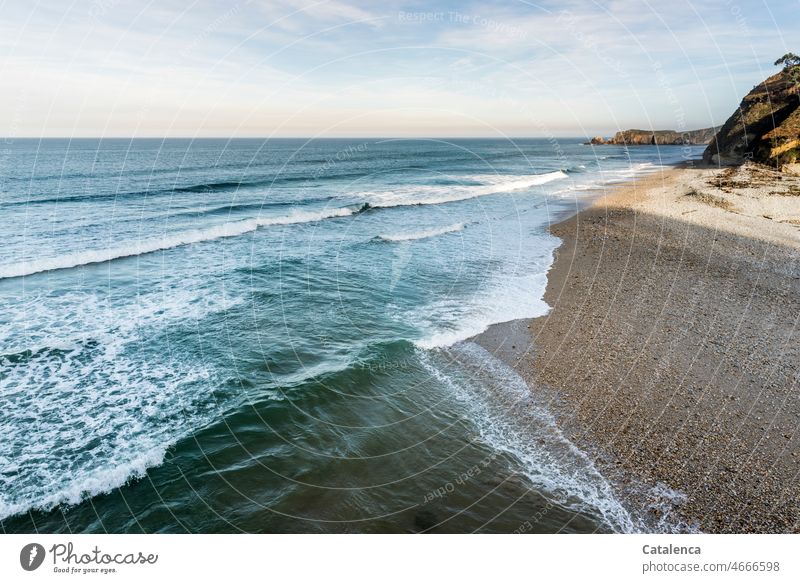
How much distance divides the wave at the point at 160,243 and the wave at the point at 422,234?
31.3 feet

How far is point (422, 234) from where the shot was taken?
1239 inches

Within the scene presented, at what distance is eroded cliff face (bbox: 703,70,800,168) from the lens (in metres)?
50.2

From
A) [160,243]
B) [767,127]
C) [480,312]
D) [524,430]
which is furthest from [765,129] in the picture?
[160,243]

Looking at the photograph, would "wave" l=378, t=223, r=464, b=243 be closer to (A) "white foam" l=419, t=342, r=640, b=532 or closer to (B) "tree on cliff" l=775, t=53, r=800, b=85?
(A) "white foam" l=419, t=342, r=640, b=532

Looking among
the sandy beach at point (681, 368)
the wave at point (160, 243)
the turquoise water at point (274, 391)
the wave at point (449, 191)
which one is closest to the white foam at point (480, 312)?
the turquoise water at point (274, 391)

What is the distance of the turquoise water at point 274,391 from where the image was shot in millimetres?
8297

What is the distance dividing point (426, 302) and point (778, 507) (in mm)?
12715

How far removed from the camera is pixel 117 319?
16625mm

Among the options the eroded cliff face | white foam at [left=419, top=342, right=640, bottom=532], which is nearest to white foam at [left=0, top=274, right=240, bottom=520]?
white foam at [left=419, top=342, right=640, bottom=532]

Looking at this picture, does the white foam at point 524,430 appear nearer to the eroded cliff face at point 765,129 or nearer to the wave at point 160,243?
the wave at point 160,243

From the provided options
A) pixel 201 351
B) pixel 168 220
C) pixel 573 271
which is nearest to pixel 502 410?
pixel 201 351

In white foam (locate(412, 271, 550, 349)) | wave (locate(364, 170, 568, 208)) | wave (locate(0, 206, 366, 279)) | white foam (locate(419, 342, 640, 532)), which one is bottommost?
white foam (locate(419, 342, 640, 532))

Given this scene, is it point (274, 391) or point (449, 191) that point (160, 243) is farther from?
point (449, 191)

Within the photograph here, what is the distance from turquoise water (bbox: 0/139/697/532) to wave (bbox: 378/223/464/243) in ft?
1.34
